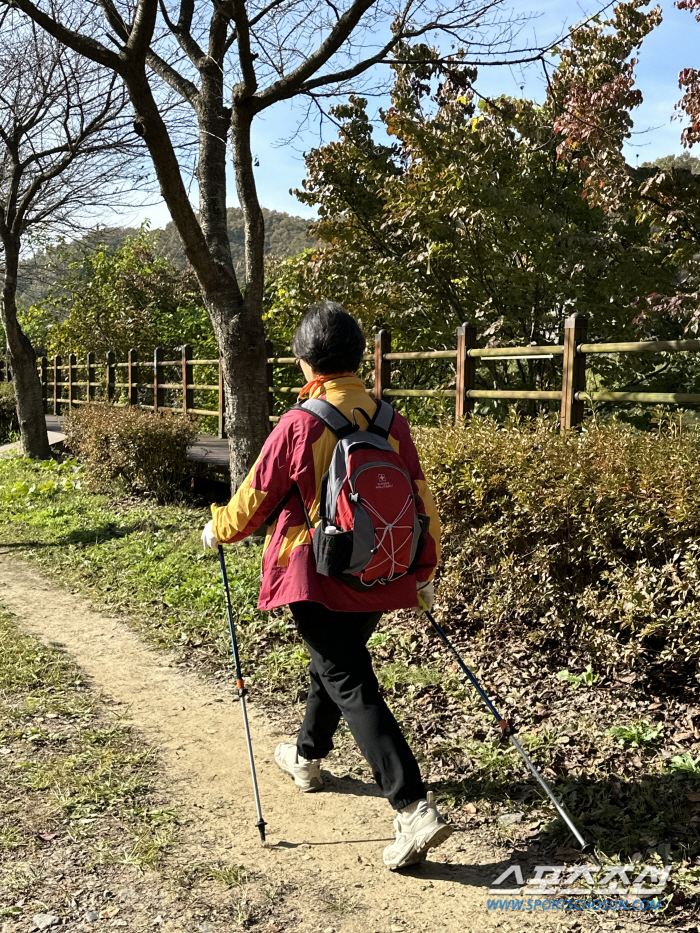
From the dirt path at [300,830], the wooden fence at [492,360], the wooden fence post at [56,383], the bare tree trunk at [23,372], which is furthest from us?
the wooden fence post at [56,383]

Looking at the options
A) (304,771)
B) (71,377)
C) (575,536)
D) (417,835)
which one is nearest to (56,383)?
(71,377)

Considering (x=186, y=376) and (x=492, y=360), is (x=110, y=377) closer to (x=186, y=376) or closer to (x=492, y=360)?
(x=186, y=376)

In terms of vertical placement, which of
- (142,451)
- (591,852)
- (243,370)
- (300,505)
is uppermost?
(243,370)

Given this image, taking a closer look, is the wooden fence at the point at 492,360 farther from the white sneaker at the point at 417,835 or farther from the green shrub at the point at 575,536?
the white sneaker at the point at 417,835

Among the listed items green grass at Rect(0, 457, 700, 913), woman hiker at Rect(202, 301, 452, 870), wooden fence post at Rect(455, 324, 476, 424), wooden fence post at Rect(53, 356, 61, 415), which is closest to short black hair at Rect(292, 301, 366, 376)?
woman hiker at Rect(202, 301, 452, 870)

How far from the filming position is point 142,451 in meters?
10.9

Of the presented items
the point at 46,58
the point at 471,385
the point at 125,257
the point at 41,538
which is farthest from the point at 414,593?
the point at 125,257

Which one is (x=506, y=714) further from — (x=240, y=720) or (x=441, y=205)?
(x=441, y=205)

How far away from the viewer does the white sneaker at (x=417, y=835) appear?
3.02 meters

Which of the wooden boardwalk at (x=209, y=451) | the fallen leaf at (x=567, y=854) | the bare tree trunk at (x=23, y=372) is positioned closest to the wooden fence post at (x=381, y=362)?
the wooden boardwalk at (x=209, y=451)

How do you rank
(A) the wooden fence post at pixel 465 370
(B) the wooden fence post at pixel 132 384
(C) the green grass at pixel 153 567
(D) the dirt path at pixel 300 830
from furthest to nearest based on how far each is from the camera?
(B) the wooden fence post at pixel 132 384, (A) the wooden fence post at pixel 465 370, (C) the green grass at pixel 153 567, (D) the dirt path at pixel 300 830

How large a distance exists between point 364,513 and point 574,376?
3976 mm

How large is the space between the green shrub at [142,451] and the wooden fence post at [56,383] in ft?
44.1

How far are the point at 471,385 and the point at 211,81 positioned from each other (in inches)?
152
